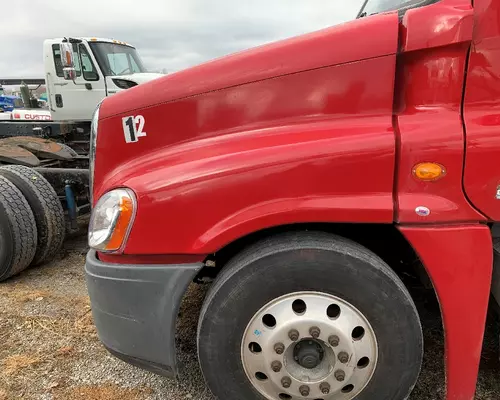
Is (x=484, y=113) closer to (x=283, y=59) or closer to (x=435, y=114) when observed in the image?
(x=435, y=114)

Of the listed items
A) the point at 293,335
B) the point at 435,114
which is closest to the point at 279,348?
the point at 293,335

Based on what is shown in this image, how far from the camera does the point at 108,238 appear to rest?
1.98 m

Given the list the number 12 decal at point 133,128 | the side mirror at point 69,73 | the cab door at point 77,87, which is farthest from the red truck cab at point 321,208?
the cab door at point 77,87

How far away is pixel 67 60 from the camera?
8.62 meters

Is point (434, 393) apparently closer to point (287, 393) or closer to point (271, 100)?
point (287, 393)

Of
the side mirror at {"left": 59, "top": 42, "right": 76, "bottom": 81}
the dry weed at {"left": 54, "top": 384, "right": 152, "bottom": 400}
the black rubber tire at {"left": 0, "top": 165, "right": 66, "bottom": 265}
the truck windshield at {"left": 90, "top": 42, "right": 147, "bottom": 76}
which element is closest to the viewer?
the dry weed at {"left": 54, "top": 384, "right": 152, "bottom": 400}

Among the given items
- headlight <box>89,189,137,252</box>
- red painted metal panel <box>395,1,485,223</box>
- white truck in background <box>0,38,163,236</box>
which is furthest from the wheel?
white truck in background <box>0,38,163,236</box>

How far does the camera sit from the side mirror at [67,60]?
861 cm

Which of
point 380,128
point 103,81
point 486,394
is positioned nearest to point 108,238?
point 380,128

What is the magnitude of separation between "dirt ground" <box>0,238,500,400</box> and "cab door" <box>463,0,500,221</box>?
2.16 ft

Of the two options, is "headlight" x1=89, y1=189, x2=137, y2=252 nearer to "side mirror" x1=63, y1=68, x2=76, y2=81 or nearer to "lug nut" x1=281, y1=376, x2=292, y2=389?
"lug nut" x1=281, y1=376, x2=292, y2=389

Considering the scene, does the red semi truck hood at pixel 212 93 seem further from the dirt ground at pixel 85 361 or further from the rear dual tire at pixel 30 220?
the rear dual tire at pixel 30 220

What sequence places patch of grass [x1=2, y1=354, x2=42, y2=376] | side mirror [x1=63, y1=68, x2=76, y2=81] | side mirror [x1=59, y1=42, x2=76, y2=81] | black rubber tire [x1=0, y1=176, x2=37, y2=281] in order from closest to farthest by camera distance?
patch of grass [x1=2, y1=354, x2=42, y2=376], black rubber tire [x1=0, y1=176, x2=37, y2=281], side mirror [x1=59, y1=42, x2=76, y2=81], side mirror [x1=63, y1=68, x2=76, y2=81]

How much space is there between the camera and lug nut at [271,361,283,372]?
74.8 inches
